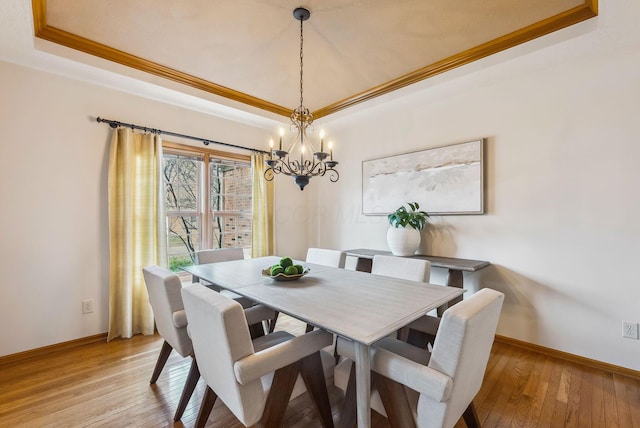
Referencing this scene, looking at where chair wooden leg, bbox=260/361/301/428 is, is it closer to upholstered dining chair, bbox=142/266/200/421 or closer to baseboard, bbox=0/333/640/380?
upholstered dining chair, bbox=142/266/200/421

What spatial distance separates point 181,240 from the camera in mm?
3357

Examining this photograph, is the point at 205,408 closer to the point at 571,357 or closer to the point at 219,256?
the point at 219,256

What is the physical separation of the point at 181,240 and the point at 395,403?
2945mm

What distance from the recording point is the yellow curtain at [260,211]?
151 inches

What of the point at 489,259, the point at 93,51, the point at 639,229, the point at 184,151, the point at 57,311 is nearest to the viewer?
the point at 639,229

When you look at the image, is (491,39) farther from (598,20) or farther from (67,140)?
(67,140)

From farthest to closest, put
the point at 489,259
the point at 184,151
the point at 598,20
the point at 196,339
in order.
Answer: the point at 184,151
the point at 489,259
the point at 598,20
the point at 196,339

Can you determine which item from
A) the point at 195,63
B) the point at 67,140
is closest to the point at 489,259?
the point at 195,63

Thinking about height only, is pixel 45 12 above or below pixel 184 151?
above

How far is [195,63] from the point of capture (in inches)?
99.5

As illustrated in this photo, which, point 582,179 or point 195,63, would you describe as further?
point 195,63

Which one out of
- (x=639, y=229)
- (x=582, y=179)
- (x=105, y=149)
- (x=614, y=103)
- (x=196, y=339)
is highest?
(x=614, y=103)

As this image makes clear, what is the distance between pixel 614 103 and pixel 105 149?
434 centimetres

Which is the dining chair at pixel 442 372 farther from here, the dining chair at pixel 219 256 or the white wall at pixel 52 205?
the white wall at pixel 52 205
